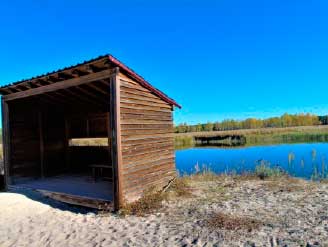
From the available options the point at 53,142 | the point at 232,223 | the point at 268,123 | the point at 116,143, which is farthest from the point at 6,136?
the point at 268,123

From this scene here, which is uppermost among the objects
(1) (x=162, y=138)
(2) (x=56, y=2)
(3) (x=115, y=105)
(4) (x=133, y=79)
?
(2) (x=56, y=2)

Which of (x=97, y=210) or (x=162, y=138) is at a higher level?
(x=162, y=138)

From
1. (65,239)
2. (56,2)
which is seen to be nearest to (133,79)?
(65,239)

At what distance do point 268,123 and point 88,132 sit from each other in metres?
73.6

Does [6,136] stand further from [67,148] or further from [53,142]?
[67,148]

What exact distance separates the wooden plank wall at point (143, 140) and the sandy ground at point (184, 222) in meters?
0.84

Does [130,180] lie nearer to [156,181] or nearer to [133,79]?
[156,181]

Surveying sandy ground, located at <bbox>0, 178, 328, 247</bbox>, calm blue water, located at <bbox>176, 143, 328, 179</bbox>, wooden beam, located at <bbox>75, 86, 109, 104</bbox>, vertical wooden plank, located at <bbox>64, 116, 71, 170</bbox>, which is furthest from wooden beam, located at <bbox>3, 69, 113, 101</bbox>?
calm blue water, located at <bbox>176, 143, 328, 179</bbox>

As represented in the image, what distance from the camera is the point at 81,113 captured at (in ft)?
29.4

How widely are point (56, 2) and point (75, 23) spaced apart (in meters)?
1.98

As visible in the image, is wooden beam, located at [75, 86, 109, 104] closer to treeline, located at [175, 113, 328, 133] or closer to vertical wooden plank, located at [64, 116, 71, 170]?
vertical wooden plank, located at [64, 116, 71, 170]

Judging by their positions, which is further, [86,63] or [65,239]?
[86,63]

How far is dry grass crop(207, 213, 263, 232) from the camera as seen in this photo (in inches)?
155

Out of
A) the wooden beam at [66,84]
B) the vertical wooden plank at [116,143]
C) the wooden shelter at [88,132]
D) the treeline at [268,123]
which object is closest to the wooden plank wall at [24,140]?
the wooden shelter at [88,132]
